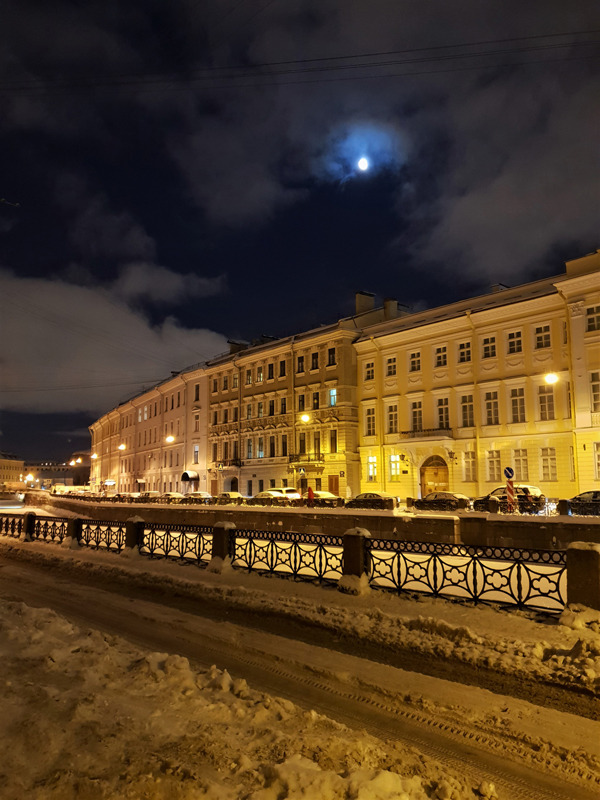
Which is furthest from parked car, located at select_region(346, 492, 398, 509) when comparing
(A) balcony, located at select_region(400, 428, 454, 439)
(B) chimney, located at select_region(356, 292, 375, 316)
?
(B) chimney, located at select_region(356, 292, 375, 316)

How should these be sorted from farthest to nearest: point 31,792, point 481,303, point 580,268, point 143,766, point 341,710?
point 481,303
point 580,268
point 341,710
point 143,766
point 31,792

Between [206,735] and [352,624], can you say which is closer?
[206,735]

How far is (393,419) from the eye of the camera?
4109cm

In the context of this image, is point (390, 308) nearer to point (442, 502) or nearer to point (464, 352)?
point (464, 352)

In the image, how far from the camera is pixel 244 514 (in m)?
23.6

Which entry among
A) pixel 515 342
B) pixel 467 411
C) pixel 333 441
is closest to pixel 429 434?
pixel 467 411

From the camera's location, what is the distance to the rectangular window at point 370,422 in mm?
42469

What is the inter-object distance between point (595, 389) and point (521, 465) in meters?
5.85

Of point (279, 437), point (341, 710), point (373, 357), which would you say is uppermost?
point (373, 357)

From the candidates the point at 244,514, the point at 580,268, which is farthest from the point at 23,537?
the point at 580,268

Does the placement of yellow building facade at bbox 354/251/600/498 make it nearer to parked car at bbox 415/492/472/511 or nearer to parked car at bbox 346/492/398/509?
parked car at bbox 415/492/472/511

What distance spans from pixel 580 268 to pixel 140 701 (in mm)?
31621

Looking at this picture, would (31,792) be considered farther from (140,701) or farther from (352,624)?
(352,624)

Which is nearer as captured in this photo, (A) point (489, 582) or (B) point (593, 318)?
(A) point (489, 582)
